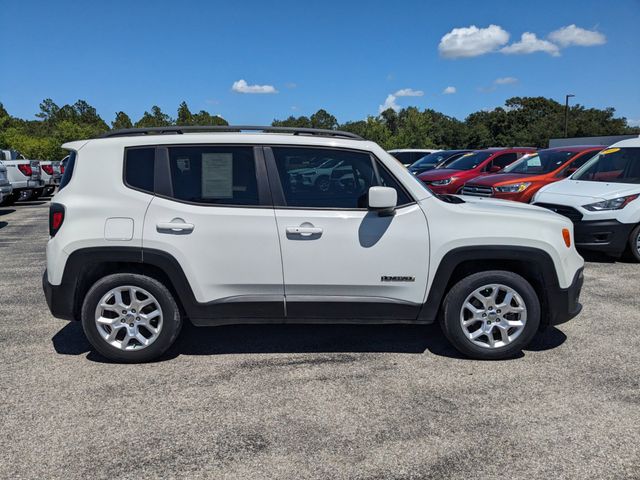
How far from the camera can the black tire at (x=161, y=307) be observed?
419 cm

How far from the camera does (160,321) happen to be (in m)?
4.25

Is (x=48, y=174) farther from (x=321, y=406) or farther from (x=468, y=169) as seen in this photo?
(x=321, y=406)

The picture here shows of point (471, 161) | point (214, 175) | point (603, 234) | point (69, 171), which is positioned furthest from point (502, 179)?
point (69, 171)

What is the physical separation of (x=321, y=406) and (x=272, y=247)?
1.22 meters

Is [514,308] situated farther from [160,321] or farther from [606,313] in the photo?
[160,321]

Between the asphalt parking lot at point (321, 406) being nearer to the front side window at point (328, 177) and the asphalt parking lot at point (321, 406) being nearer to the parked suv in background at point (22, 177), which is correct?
the front side window at point (328, 177)

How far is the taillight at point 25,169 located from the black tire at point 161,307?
1456 cm

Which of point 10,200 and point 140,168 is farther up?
point 140,168

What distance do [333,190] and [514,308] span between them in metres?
1.68

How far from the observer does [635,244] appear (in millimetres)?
7930

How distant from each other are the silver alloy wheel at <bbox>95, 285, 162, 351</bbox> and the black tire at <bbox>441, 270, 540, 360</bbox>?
2.25 metres

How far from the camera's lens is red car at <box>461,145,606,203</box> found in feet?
32.9

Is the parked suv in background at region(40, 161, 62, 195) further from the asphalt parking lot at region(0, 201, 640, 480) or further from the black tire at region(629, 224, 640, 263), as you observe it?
the black tire at region(629, 224, 640, 263)

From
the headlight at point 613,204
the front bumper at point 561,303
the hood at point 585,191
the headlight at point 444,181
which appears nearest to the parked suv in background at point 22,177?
the headlight at point 444,181
